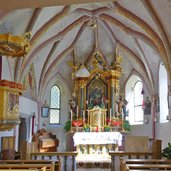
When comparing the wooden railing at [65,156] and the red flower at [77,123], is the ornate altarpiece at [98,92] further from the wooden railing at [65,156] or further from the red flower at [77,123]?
the wooden railing at [65,156]

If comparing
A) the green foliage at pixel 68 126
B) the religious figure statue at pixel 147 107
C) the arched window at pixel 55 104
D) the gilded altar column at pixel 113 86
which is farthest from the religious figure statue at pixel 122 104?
the arched window at pixel 55 104

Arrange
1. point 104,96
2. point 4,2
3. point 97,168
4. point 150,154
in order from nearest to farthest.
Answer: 1. point 4,2
2. point 150,154
3. point 97,168
4. point 104,96

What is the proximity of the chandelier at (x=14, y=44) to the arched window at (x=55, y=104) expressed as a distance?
10.4 meters

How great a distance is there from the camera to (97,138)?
16.3 m

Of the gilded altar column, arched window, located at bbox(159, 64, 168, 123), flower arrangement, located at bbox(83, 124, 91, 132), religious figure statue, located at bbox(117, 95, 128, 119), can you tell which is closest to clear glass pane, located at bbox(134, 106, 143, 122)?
religious figure statue, located at bbox(117, 95, 128, 119)

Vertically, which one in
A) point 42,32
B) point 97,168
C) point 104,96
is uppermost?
point 42,32

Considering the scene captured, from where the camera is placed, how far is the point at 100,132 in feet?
54.9

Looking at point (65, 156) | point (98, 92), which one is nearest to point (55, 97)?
point (98, 92)

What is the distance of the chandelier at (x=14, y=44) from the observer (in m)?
8.20

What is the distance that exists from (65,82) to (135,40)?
18.5ft

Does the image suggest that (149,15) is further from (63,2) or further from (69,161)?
(63,2)

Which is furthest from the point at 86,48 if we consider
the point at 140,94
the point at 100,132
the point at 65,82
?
the point at 100,132

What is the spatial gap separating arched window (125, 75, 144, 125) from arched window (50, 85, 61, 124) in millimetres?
4092

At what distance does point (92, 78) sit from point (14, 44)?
10841mm
